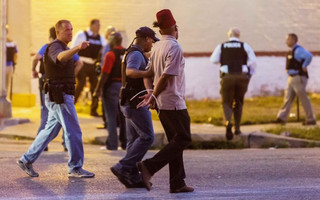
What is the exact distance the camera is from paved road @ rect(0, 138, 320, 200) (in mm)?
9344

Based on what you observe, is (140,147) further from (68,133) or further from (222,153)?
(222,153)

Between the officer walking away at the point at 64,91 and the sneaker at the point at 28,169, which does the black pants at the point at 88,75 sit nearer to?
the sneaker at the point at 28,169

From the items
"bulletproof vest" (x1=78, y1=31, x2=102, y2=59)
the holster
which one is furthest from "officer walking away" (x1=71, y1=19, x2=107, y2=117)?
the holster

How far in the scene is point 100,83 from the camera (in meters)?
13.5

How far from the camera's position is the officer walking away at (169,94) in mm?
9031

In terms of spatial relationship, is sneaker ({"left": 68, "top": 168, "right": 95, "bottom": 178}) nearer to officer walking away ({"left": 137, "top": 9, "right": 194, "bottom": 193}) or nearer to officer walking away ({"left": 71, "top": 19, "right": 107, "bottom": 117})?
officer walking away ({"left": 137, "top": 9, "right": 194, "bottom": 193})

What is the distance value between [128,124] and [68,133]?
29.7 inches

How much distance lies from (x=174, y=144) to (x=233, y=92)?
21.2 ft

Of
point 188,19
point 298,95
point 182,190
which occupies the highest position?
point 188,19

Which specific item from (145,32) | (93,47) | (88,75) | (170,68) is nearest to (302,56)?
(93,47)

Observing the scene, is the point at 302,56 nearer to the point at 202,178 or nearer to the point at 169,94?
the point at 202,178

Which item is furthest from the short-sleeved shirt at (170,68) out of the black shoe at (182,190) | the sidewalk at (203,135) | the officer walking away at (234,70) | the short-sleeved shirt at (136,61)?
the officer walking away at (234,70)

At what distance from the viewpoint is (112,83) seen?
44.4 ft

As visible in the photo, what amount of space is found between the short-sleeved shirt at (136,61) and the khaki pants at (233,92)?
5.89 m
